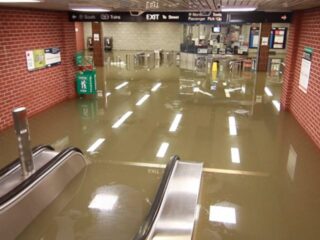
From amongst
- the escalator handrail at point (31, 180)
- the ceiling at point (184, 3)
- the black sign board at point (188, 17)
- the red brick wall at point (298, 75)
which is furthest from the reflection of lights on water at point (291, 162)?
the black sign board at point (188, 17)

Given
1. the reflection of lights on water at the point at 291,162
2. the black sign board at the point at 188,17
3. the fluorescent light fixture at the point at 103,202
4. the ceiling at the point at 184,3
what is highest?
the ceiling at the point at 184,3

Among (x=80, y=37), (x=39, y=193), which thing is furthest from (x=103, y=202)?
(x=80, y=37)

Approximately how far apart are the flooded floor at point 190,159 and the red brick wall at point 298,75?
335mm

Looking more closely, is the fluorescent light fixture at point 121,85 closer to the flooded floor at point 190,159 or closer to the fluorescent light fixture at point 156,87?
the flooded floor at point 190,159

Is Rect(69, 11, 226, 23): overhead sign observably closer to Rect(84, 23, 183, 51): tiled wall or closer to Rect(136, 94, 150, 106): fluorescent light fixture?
Rect(136, 94, 150, 106): fluorescent light fixture

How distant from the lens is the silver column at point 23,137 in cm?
415

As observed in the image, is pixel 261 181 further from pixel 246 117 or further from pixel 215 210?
pixel 246 117

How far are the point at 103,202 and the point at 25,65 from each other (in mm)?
5233

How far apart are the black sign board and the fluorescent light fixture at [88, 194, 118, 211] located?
6559 mm

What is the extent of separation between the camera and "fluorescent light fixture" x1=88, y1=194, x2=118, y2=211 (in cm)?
450

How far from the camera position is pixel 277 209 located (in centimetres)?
447

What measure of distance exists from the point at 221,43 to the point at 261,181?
1669cm

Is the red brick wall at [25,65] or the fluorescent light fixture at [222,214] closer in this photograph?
the fluorescent light fixture at [222,214]

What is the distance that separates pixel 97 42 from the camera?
659 inches
